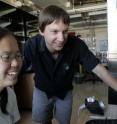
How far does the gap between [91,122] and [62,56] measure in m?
0.52

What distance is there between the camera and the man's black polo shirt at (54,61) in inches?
57.7

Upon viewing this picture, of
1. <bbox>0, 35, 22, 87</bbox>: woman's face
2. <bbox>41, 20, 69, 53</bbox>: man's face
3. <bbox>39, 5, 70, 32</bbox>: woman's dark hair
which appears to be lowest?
<bbox>0, 35, 22, 87</bbox>: woman's face

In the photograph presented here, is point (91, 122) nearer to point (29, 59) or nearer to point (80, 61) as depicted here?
point (80, 61)

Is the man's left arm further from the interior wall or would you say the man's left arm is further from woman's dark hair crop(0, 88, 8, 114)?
the interior wall

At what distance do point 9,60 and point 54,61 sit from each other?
63 centimetres

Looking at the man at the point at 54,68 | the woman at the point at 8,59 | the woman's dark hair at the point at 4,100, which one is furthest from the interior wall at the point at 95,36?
the woman at the point at 8,59

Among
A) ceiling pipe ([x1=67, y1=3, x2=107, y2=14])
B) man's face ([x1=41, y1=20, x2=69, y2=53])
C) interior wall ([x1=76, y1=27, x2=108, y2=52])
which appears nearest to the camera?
man's face ([x1=41, y1=20, x2=69, y2=53])

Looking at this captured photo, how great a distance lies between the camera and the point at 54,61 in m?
1.48

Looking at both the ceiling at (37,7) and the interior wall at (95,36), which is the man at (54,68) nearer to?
the ceiling at (37,7)

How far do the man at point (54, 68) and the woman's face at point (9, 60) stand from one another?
40cm

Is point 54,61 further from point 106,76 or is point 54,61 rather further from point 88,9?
point 88,9

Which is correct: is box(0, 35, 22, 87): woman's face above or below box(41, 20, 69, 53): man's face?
below

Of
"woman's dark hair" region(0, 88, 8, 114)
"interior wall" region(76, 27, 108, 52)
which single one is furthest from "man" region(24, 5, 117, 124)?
"interior wall" region(76, 27, 108, 52)

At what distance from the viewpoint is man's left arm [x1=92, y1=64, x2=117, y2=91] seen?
134cm
